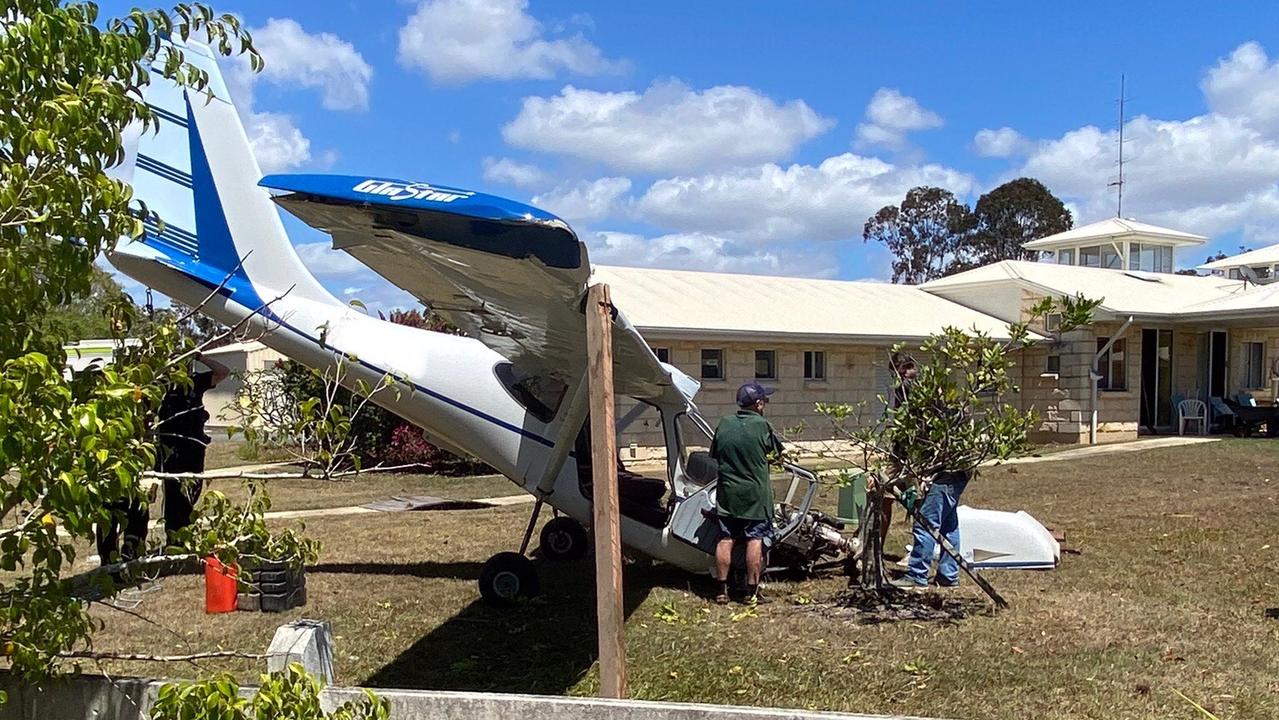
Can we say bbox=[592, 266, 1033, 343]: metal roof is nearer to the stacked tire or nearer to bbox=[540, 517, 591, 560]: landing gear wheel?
bbox=[540, 517, 591, 560]: landing gear wheel

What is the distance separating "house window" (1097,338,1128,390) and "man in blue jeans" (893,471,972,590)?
15892 millimetres

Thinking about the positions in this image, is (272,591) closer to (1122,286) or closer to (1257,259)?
(1122,286)

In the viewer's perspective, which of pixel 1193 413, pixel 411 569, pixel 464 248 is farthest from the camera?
pixel 1193 413

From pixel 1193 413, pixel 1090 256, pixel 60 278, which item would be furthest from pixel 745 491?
pixel 1090 256

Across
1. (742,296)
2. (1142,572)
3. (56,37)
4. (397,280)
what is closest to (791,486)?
(1142,572)

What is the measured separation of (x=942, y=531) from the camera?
746 centimetres

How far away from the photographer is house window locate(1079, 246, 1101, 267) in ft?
101

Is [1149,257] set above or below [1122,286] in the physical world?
above

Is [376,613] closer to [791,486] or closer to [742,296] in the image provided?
[791,486]

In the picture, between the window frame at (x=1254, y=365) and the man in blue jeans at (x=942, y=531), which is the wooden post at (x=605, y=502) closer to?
the man in blue jeans at (x=942, y=531)

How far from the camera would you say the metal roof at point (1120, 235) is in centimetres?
2952

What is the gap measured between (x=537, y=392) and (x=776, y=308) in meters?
13.9

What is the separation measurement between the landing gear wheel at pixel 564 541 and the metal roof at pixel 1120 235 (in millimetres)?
25701

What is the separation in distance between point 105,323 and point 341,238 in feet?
3.59
